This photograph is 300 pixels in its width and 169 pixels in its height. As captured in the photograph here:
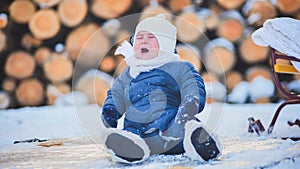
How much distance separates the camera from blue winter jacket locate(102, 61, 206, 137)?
108 cm

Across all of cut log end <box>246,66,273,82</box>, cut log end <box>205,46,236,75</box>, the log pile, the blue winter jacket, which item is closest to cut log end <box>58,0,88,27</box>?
the log pile

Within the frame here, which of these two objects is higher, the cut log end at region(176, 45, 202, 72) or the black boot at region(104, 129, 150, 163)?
the cut log end at region(176, 45, 202, 72)

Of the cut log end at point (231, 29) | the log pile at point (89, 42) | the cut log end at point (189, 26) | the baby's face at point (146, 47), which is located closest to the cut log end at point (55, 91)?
the log pile at point (89, 42)

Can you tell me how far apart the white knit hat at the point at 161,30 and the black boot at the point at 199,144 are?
23 cm

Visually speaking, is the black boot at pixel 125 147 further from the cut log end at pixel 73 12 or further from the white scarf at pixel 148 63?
the cut log end at pixel 73 12

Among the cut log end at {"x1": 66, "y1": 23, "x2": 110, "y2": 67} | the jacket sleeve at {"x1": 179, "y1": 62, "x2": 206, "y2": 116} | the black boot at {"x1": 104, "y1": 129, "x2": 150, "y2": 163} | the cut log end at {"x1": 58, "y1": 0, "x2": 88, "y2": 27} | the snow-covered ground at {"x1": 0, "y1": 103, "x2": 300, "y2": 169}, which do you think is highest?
the cut log end at {"x1": 58, "y1": 0, "x2": 88, "y2": 27}

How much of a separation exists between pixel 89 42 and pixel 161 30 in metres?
0.21

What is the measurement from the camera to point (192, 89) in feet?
3.53

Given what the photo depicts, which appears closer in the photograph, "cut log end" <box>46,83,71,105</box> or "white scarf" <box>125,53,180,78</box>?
"white scarf" <box>125,53,180,78</box>

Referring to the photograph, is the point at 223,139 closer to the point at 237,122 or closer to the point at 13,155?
the point at 237,122

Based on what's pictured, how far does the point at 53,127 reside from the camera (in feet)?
3.98

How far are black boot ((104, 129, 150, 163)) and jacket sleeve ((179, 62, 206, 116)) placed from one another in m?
0.13

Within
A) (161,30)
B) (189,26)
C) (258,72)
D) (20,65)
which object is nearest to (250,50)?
(258,72)

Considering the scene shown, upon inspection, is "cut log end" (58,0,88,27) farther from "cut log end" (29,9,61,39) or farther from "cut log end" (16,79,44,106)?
"cut log end" (16,79,44,106)
